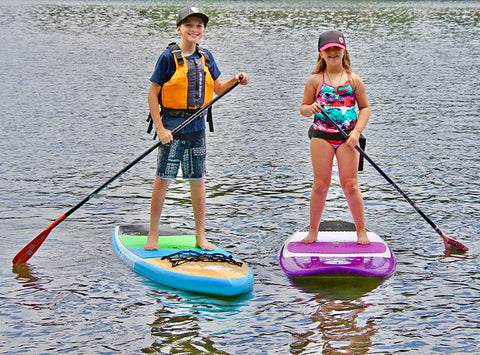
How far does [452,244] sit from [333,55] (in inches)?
92.8

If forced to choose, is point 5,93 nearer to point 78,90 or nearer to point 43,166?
point 78,90

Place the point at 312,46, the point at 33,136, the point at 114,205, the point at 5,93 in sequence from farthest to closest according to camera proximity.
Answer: the point at 312,46
the point at 5,93
the point at 33,136
the point at 114,205

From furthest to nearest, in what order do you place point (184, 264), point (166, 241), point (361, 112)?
point (166, 241), point (361, 112), point (184, 264)

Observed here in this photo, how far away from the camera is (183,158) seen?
7.53 m

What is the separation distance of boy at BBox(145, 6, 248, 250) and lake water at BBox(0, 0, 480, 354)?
942mm

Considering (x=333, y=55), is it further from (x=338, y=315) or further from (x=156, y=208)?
(x=338, y=315)

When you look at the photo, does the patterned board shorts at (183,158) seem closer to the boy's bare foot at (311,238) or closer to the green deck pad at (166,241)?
the green deck pad at (166,241)

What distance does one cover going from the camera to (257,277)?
7.46 meters

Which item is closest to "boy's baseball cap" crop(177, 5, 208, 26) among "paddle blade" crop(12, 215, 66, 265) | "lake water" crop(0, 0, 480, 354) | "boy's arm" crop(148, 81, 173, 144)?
"boy's arm" crop(148, 81, 173, 144)

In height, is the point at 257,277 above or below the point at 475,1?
below

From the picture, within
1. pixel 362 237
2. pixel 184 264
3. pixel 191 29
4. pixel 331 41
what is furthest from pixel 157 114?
pixel 362 237

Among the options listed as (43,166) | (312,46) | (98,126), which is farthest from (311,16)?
(43,166)

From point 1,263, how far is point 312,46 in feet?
77.8

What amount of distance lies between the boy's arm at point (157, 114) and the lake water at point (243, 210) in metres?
1.34
